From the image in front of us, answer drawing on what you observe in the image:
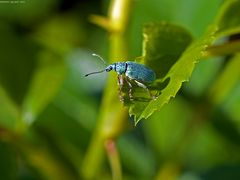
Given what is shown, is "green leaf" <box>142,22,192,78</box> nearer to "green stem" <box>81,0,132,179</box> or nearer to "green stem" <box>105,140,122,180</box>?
"green stem" <box>81,0,132,179</box>

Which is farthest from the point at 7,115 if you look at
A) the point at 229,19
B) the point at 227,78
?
the point at 229,19

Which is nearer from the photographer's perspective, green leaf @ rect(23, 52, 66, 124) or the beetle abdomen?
the beetle abdomen

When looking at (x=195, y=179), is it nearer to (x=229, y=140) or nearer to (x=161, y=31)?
(x=229, y=140)

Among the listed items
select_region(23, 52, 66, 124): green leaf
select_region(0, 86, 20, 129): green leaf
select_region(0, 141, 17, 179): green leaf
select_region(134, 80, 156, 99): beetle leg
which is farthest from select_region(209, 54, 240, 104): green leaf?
select_region(0, 86, 20, 129): green leaf

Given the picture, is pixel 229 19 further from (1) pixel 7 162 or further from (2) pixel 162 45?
(1) pixel 7 162

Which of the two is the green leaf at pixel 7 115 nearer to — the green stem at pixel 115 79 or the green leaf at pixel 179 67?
the green stem at pixel 115 79
